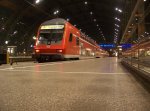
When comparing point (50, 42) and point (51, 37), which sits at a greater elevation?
point (51, 37)

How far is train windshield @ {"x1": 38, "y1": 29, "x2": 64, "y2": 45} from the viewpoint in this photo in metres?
26.6

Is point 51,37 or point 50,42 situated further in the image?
point 51,37

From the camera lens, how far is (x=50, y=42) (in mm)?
26531

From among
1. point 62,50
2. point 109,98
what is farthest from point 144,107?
point 62,50

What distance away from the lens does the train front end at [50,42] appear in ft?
85.7

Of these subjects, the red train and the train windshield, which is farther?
the train windshield

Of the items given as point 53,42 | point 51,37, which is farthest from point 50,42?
point 51,37

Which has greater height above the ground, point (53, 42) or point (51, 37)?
point (51, 37)

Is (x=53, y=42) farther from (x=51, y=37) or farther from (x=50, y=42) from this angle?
(x=51, y=37)

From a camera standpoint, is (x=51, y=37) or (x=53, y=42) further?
(x=51, y=37)

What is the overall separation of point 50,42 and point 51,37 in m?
0.61

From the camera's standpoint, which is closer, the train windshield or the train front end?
the train front end

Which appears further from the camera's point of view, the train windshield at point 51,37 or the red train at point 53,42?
the train windshield at point 51,37

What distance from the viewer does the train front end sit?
2611 centimetres
